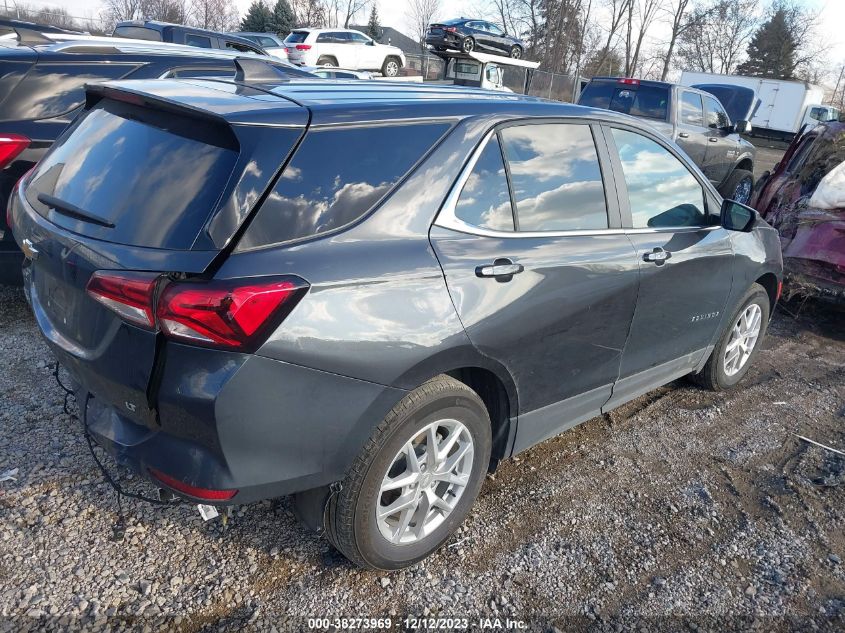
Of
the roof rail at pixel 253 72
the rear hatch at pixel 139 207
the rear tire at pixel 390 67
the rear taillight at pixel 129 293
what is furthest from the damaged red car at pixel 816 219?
the rear tire at pixel 390 67

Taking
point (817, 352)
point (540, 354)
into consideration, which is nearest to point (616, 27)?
point (817, 352)

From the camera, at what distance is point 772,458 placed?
12.2ft

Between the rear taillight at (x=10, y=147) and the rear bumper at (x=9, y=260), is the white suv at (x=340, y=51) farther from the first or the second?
the rear bumper at (x=9, y=260)

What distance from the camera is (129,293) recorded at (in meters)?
1.99

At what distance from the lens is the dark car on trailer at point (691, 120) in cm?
1018

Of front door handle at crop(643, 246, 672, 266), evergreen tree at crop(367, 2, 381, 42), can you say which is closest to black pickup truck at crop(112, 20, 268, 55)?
front door handle at crop(643, 246, 672, 266)

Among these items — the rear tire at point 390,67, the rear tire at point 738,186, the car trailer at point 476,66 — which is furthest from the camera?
the rear tire at point 390,67

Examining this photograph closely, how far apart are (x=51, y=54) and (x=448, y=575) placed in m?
4.44

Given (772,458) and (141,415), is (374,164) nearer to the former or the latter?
(141,415)

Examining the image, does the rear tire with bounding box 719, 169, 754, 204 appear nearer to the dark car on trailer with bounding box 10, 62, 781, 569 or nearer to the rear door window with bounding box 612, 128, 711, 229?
the rear door window with bounding box 612, 128, 711, 229

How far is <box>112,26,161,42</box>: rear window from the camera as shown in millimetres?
12391

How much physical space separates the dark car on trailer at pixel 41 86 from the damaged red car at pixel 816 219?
19.4 feet

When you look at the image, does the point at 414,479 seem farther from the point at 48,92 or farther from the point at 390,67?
the point at 390,67

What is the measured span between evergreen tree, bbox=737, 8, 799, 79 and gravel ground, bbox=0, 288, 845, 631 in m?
60.2
